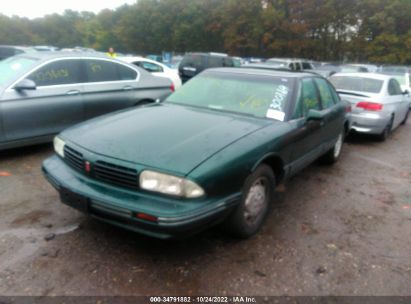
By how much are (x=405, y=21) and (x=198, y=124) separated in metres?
38.6

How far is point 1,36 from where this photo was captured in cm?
7456

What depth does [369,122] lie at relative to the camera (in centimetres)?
697

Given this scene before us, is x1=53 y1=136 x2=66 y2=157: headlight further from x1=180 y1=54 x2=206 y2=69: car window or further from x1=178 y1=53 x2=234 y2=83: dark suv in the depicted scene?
x1=180 y1=54 x2=206 y2=69: car window

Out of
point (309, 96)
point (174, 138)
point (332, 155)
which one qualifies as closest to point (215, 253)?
point (174, 138)

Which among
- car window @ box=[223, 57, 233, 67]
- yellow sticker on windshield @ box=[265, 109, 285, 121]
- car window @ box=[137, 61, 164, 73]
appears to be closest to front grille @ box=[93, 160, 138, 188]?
yellow sticker on windshield @ box=[265, 109, 285, 121]

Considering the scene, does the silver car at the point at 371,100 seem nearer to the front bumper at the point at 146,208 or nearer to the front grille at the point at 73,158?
the front bumper at the point at 146,208

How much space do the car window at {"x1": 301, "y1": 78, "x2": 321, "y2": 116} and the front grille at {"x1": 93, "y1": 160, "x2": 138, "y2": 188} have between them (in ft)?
7.36

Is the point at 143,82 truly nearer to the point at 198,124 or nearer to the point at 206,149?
the point at 198,124

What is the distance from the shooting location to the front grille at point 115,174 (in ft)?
8.54

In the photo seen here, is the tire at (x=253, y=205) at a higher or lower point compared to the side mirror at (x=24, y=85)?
lower

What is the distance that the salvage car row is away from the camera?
2529 millimetres

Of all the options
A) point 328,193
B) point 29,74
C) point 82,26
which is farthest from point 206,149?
point 82,26

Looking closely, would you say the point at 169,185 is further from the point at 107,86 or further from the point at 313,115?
the point at 107,86

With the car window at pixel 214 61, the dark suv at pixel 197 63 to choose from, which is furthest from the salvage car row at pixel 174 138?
the car window at pixel 214 61
